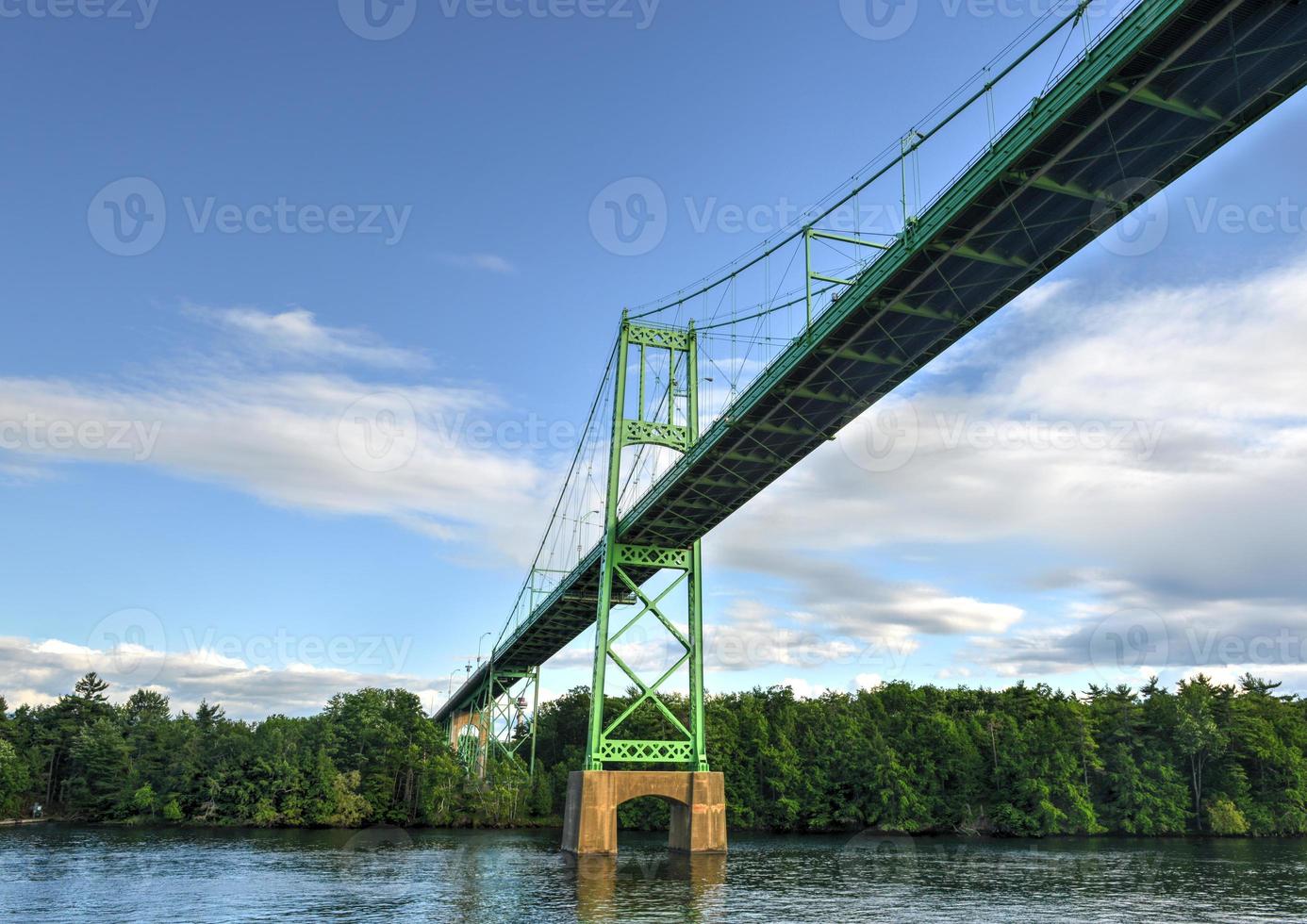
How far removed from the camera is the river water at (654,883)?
2808 centimetres

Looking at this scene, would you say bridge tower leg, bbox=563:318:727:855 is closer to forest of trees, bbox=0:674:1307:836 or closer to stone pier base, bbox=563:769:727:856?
stone pier base, bbox=563:769:727:856

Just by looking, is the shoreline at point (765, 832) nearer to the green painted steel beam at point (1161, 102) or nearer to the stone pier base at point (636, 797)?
the stone pier base at point (636, 797)

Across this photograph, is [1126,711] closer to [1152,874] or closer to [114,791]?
[1152,874]

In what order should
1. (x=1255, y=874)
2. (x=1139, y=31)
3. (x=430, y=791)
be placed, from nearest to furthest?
1. (x=1139, y=31)
2. (x=1255, y=874)
3. (x=430, y=791)

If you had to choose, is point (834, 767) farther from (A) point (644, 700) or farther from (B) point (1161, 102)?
(B) point (1161, 102)

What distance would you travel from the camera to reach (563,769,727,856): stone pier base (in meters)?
45.3

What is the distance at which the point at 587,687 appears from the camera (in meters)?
116

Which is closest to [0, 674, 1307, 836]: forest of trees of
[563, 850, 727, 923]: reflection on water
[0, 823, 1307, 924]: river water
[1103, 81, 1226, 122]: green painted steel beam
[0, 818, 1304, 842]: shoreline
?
[0, 818, 1304, 842]: shoreline

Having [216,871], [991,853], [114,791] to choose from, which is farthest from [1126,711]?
[114,791]

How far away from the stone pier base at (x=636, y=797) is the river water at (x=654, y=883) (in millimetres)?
1459

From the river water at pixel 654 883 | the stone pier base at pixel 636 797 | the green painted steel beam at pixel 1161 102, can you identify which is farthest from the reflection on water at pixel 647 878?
the green painted steel beam at pixel 1161 102

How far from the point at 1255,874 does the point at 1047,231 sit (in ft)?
101

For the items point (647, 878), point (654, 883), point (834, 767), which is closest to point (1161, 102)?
point (654, 883)

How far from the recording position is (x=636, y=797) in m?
45.9
